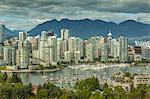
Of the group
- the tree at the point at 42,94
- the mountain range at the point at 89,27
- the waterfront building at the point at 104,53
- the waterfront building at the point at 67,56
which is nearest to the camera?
the tree at the point at 42,94

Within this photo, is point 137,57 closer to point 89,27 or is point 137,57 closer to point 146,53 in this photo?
point 146,53

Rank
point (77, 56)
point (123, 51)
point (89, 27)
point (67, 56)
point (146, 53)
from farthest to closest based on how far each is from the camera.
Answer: point (89, 27) → point (146, 53) → point (123, 51) → point (77, 56) → point (67, 56)

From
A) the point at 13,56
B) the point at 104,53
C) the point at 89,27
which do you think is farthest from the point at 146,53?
the point at 89,27

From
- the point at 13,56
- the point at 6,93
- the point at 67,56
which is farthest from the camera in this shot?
the point at 67,56

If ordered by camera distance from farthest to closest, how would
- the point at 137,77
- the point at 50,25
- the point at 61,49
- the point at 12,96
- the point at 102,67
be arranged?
1. the point at 50,25
2. the point at 61,49
3. the point at 102,67
4. the point at 137,77
5. the point at 12,96

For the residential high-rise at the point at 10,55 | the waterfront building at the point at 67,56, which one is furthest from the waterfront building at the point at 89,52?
the residential high-rise at the point at 10,55

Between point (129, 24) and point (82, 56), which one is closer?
point (82, 56)

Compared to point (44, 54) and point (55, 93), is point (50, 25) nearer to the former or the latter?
point (44, 54)


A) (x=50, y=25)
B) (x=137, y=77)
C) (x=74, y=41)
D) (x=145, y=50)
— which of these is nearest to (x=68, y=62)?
(x=74, y=41)

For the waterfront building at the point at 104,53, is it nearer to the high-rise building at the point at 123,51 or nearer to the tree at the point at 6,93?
the high-rise building at the point at 123,51

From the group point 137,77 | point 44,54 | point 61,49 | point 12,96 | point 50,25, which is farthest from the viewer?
point 50,25

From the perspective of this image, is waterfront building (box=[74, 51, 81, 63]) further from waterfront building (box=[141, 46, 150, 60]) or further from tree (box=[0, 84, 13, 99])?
tree (box=[0, 84, 13, 99])
